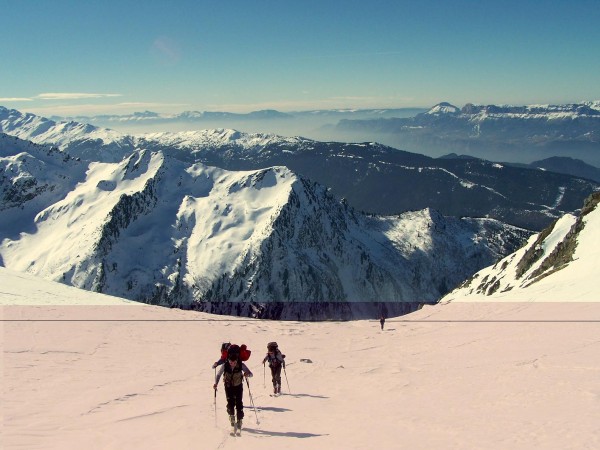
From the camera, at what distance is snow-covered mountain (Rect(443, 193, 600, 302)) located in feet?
137

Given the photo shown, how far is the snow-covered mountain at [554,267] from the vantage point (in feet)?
137
